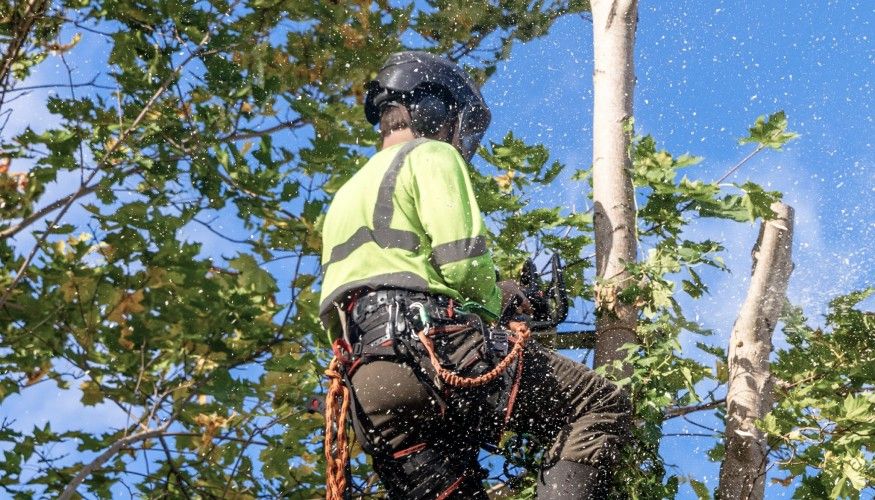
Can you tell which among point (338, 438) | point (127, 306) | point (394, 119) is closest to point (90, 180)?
point (127, 306)

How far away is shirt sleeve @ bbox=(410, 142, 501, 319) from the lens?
3.36m

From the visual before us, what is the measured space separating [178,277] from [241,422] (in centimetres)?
89

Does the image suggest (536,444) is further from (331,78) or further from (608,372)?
(331,78)

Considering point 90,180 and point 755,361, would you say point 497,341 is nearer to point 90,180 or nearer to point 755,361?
point 755,361

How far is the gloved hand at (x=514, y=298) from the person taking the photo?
12.5ft

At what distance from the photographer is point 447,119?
3.96 meters

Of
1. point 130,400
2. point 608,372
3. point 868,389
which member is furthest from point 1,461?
point 868,389

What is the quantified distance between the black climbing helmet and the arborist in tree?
270 millimetres

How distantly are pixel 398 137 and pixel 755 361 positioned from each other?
6.39 feet

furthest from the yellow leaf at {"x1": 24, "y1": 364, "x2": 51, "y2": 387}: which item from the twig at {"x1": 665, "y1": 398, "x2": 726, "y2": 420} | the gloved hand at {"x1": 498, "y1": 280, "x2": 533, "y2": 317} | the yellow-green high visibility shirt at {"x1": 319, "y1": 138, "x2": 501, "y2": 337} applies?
the twig at {"x1": 665, "y1": 398, "x2": 726, "y2": 420}

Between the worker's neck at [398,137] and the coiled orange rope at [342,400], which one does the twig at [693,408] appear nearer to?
the coiled orange rope at [342,400]

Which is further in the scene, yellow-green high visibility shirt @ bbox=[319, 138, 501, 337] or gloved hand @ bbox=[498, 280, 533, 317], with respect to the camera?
gloved hand @ bbox=[498, 280, 533, 317]

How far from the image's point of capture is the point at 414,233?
3496 mm

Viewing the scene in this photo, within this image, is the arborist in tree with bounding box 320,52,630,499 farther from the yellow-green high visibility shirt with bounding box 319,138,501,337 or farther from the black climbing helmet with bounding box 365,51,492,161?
the black climbing helmet with bounding box 365,51,492,161
